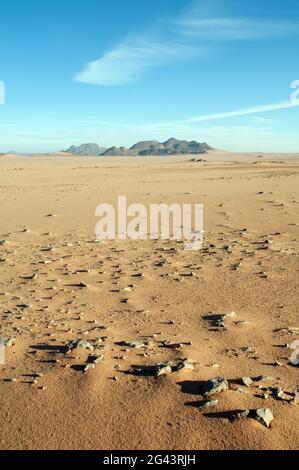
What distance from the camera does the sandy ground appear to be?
3198mm

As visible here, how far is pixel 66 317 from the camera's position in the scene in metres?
5.18

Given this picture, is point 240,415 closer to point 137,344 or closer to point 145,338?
point 137,344

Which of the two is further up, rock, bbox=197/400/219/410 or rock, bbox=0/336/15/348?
rock, bbox=0/336/15/348

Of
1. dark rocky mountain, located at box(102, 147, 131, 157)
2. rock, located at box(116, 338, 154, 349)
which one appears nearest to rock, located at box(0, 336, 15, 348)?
rock, located at box(116, 338, 154, 349)

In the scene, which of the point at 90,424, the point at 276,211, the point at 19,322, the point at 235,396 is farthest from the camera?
the point at 276,211

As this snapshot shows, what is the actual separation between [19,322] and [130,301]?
1452mm

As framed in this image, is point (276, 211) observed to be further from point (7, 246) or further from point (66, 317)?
point (66, 317)

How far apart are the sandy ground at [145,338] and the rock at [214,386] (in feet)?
0.19

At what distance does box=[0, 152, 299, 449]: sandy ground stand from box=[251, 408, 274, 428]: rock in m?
0.04

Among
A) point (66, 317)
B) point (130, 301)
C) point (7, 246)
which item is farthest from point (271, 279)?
point (7, 246)

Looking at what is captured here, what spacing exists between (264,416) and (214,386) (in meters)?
0.49

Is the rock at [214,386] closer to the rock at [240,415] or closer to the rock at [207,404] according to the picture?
the rock at [207,404]

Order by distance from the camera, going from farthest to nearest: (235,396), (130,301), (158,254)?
(158,254), (130,301), (235,396)

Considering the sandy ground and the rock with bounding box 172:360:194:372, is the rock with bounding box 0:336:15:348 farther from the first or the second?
the rock with bounding box 172:360:194:372
